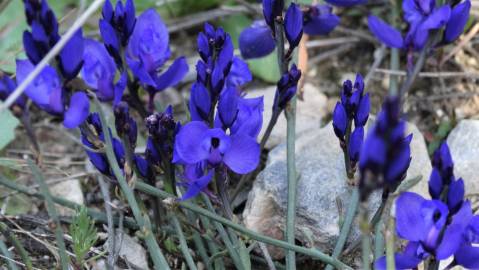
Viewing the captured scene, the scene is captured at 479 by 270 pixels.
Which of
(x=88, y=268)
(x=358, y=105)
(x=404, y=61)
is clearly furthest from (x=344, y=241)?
(x=404, y=61)

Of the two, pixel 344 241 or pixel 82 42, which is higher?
pixel 82 42

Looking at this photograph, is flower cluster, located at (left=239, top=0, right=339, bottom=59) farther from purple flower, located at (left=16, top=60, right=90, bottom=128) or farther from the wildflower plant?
purple flower, located at (left=16, top=60, right=90, bottom=128)

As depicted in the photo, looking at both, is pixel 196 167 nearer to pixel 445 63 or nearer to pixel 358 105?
pixel 358 105

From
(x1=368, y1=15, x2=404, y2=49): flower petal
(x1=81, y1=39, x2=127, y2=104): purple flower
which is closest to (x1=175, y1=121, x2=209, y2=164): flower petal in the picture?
(x1=81, y1=39, x2=127, y2=104): purple flower

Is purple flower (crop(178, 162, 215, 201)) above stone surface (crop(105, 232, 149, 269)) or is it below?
above

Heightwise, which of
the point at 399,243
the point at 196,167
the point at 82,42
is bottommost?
the point at 399,243

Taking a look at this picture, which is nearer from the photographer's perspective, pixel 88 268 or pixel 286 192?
pixel 88 268

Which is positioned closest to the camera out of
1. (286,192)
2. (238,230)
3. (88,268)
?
(238,230)

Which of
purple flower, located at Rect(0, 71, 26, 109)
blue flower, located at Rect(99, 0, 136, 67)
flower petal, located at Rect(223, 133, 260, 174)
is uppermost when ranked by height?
blue flower, located at Rect(99, 0, 136, 67)
